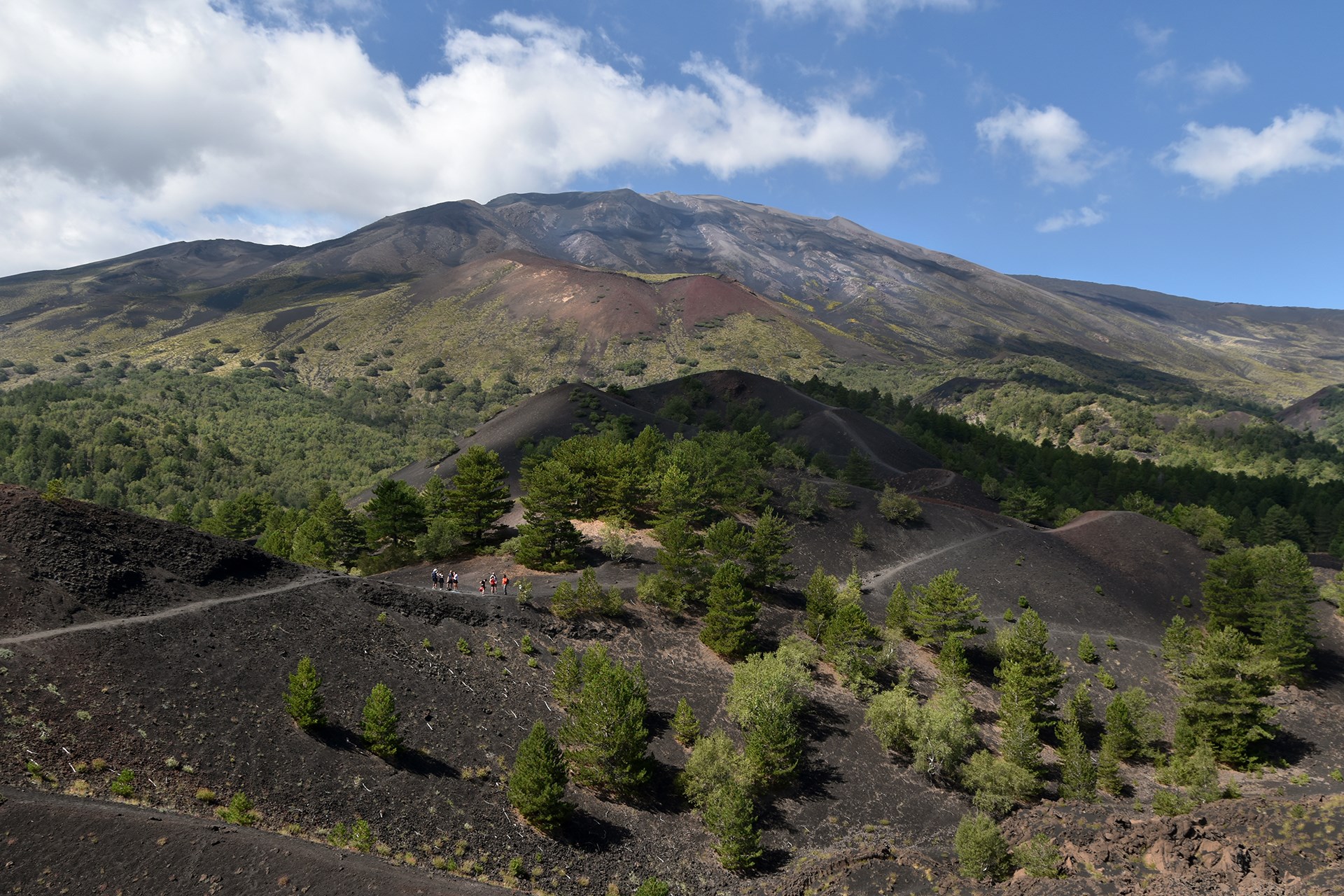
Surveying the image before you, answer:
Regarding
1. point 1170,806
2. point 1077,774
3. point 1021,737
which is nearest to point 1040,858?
point 1170,806

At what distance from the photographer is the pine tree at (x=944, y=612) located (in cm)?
4381

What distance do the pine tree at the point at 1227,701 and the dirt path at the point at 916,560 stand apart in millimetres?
20139

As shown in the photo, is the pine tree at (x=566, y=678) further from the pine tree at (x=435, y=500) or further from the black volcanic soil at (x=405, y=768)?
the pine tree at (x=435, y=500)

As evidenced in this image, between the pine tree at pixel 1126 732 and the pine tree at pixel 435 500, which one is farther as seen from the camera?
the pine tree at pixel 435 500

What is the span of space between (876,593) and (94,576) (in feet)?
154

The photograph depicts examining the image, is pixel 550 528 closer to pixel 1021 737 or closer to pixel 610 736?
pixel 610 736

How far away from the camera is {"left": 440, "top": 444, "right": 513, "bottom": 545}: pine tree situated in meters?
48.9

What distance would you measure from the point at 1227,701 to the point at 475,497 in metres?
48.1

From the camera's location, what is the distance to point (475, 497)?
48875mm

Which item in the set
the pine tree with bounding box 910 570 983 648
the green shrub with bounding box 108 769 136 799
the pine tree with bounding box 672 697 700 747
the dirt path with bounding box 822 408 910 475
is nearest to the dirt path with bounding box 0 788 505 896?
the green shrub with bounding box 108 769 136 799

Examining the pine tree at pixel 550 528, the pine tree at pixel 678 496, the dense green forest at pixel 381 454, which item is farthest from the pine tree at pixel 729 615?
the dense green forest at pixel 381 454

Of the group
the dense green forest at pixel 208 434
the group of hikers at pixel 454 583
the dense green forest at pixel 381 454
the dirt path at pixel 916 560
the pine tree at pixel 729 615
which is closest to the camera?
the pine tree at pixel 729 615

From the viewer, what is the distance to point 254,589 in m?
32.7

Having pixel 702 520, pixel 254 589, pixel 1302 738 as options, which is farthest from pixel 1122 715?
pixel 254 589
